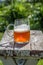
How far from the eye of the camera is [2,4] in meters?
3.88

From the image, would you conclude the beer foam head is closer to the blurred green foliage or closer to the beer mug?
the beer mug

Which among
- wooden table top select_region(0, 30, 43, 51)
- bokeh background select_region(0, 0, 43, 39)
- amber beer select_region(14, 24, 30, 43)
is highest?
amber beer select_region(14, 24, 30, 43)

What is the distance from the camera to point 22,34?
1.29 metres

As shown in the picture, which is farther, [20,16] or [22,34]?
[20,16]

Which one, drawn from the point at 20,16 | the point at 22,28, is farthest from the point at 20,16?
the point at 22,28

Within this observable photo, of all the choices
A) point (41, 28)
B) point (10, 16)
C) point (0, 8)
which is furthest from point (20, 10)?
point (0, 8)

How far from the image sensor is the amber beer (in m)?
1.29

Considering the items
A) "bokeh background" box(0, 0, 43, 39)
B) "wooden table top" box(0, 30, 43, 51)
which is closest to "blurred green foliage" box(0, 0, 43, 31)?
"bokeh background" box(0, 0, 43, 39)

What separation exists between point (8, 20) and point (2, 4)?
73 cm

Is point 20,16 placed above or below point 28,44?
below

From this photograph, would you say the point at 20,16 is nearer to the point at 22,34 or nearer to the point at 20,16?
the point at 20,16

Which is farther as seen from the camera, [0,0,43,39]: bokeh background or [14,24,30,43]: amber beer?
[0,0,43,39]: bokeh background

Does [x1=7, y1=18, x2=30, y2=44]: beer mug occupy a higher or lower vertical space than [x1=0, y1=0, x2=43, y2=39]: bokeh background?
higher

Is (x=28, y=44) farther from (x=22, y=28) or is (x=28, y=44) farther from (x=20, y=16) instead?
(x=20, y=16)
